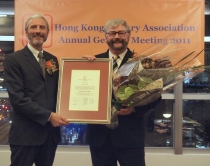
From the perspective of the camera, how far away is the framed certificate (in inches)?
87.4

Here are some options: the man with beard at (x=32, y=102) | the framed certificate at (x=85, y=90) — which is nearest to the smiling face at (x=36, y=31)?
the man with beard at (x=32, y=102)

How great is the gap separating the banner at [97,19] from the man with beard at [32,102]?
3.78ft

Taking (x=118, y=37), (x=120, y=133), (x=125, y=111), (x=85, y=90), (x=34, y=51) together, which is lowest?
(x=120, y=133)

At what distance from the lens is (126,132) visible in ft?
7.50

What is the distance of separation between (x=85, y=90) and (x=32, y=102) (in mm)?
382

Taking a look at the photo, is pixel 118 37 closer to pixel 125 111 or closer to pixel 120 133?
pixel 125 111

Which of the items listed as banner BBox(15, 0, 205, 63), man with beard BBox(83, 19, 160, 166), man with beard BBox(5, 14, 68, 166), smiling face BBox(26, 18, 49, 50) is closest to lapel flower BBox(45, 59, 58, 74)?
man with beard BBox(5, 14, 68, 166)

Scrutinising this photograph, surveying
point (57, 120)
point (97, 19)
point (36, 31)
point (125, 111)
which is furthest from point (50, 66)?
point (97, 19)

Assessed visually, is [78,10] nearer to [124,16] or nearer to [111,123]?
[124,16]

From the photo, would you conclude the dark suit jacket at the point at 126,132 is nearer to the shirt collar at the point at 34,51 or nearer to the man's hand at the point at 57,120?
the man's hand at the point at 57,120

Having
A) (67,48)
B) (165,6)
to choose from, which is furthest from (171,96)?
(67,48)

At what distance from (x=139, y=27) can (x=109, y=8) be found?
1.27ft

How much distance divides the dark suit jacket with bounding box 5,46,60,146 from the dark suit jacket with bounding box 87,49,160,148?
1.25 ft

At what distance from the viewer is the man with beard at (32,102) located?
7.12 feet
